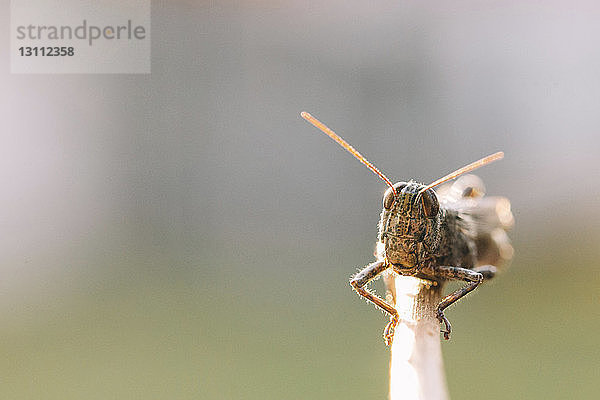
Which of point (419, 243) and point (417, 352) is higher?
point (419, 243)

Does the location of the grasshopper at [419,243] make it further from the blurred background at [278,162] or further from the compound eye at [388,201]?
the blurred background at [278,162]

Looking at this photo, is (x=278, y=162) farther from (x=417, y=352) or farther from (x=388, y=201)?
(x=417, y=352)

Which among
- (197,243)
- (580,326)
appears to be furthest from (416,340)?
Answer: (197,243)

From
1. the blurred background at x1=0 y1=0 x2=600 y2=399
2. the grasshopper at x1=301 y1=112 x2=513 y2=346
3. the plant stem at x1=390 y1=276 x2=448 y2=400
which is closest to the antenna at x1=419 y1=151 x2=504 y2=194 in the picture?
the grasshopper at x1=301 y1=112 x2=513 y2=346

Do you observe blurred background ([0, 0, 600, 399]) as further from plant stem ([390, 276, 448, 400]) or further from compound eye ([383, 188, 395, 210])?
plant stem ([390, 276, 448, 400])

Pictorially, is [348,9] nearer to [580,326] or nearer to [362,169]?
[362,169]

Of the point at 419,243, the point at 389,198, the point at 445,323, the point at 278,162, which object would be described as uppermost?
the point at 278,162

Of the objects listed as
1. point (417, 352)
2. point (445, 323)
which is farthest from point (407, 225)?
point (417, 352)
